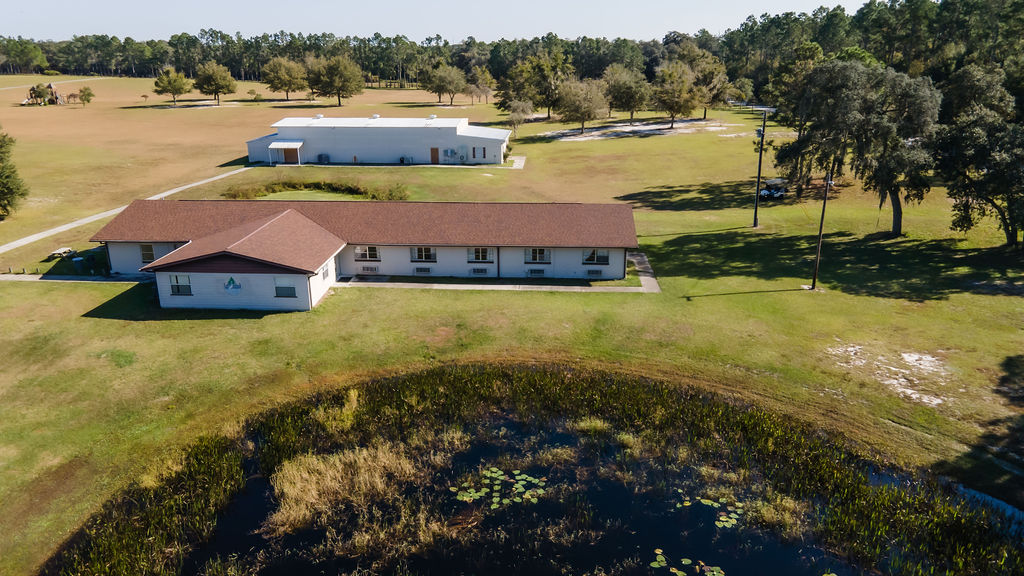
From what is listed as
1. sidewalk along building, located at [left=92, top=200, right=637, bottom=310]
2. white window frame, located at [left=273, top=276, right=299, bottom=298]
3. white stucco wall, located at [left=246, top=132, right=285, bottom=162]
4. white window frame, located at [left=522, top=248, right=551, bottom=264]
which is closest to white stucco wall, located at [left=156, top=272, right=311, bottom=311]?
white window frame, located at [left=273, top=276, right=299, bottom=298]

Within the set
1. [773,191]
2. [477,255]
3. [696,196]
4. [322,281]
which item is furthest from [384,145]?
[773,191]

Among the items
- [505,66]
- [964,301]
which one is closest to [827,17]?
[505,66]

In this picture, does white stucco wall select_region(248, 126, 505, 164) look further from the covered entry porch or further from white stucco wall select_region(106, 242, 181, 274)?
white stucco wall select_region(106, 242, 181, 274)

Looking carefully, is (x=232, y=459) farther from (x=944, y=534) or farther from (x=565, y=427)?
(x=944, y=534)

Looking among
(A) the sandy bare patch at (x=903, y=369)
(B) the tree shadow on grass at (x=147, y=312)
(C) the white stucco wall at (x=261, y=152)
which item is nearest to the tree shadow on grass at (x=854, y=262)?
(A) the sandy bare patch at (x=903, y=369)

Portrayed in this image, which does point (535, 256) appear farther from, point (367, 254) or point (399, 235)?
point (367, 254)

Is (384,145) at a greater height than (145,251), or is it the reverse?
(384,145)
